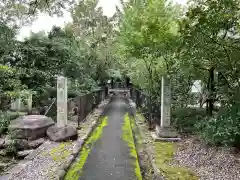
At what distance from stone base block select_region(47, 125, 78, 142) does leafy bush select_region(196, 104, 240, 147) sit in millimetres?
3914

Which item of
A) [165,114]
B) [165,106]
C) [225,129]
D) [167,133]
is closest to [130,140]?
[167,133]

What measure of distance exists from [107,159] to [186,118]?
3.53 m

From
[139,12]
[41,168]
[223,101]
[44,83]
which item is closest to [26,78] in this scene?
[44,83]

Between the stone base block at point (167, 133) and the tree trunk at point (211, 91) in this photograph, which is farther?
the stone base block at point (167, 133)

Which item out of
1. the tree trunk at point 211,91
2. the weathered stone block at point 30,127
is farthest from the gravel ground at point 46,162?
the tree trunk at point 211,91

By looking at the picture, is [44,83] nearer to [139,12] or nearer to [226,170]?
[139,12]

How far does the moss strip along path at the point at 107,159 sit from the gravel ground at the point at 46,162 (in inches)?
11.7

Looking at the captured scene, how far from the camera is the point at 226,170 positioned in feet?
17.2

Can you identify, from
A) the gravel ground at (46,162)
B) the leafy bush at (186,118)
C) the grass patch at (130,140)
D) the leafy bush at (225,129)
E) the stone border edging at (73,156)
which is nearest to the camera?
the gravel ground at (46,162)

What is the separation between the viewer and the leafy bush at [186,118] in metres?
8.79

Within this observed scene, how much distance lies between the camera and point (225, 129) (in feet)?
18.6

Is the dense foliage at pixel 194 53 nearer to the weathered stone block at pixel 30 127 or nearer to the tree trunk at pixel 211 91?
the tree trunk at pixel 211 91

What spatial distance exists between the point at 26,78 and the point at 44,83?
0.93 meters

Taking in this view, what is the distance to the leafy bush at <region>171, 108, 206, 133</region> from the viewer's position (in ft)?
28.8
